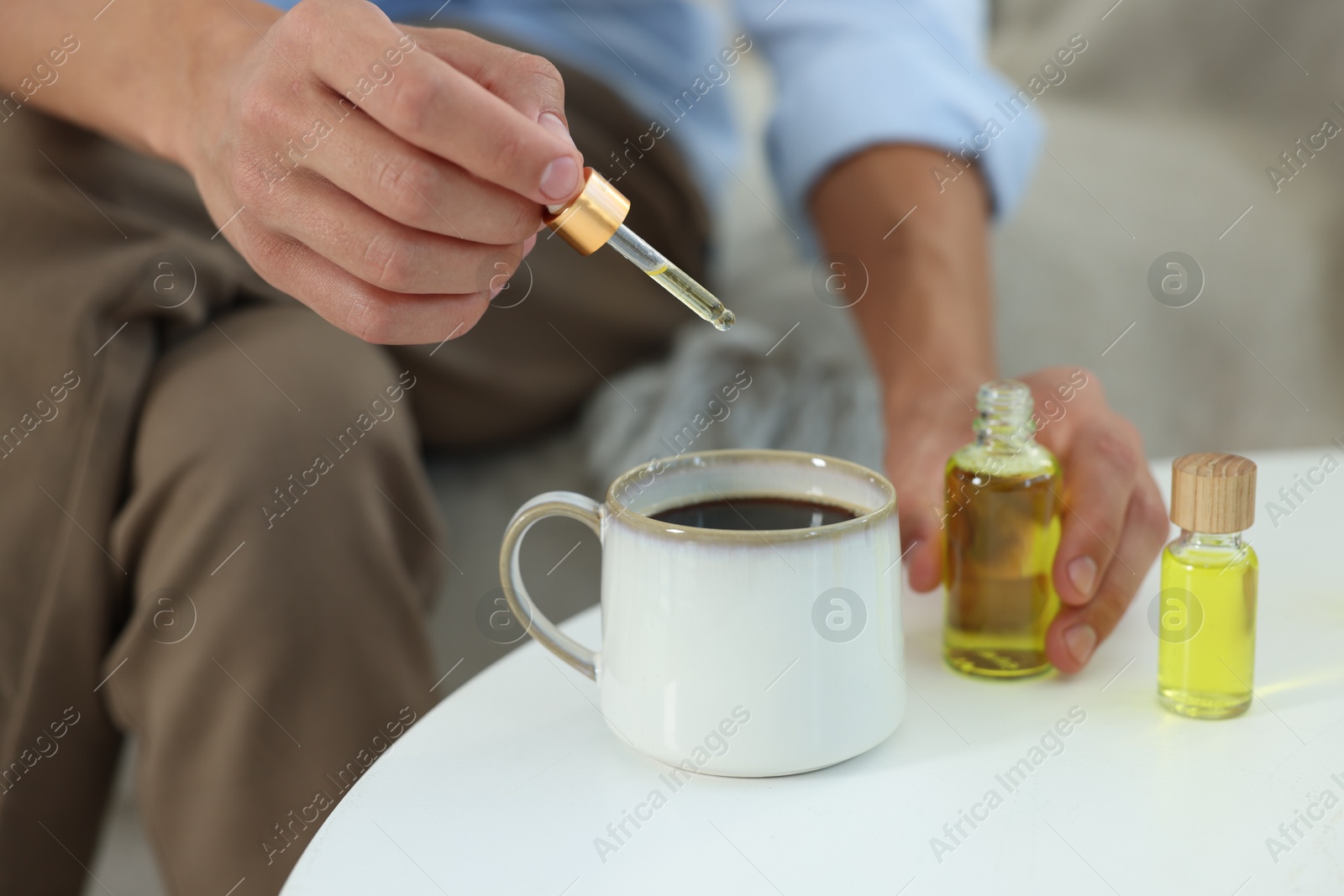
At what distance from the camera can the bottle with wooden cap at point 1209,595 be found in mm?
460

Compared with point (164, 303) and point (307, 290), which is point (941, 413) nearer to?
point (307, 290)

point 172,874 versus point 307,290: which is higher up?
point 307,290

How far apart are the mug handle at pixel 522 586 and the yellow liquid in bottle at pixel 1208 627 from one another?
9.3 inches

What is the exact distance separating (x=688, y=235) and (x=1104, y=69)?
910mm

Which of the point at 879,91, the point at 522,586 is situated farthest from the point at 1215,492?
the point at 879,91

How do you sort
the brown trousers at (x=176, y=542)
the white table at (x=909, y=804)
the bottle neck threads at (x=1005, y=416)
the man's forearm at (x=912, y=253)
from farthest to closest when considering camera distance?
1. the man's forearm at (x=912, y=253)
2. the brown trousers at (x=176, y=542)
3. the bottle neck threads at (x=1005, y=416)
4. the white table at (x=909, y=804)

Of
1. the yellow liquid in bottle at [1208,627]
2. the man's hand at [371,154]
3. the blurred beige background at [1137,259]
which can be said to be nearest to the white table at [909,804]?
the yellow liquid in bottle at [1208,627]

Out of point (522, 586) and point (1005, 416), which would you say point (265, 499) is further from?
point (1005, 416)

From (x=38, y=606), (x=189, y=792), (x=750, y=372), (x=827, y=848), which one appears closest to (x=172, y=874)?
Answer: (x=189, y=792)

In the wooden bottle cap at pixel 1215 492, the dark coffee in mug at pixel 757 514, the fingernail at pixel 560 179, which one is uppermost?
the fingernail at pixel 560 179

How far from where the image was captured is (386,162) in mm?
425

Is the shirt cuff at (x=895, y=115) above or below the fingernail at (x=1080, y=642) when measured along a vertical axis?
above

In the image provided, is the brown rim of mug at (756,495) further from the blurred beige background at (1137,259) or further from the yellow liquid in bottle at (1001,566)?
the blurred beige background at (1137,259)

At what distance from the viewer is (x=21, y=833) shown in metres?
0.76
